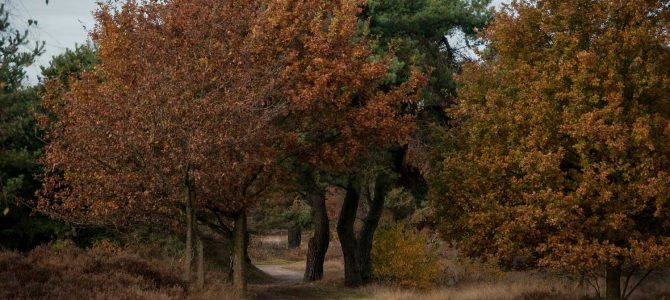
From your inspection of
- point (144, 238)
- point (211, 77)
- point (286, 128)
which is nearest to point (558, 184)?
point (286, 128)

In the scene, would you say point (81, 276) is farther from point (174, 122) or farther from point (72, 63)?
point (72, 63)

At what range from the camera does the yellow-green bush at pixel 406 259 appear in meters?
25.3

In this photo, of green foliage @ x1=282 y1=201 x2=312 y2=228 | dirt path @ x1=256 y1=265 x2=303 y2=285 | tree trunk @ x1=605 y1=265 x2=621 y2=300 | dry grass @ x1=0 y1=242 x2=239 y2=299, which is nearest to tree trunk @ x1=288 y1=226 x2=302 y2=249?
green foliage @ x1=282 y1=201 x2=312 y2=228

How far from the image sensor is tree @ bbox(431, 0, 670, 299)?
17109 mm

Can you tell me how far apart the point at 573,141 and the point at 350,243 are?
11671 millimetres

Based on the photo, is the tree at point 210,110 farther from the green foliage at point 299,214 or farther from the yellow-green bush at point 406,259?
the green foliage at point 299,214

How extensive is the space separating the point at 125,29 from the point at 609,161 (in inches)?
548

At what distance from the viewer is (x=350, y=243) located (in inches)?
1099

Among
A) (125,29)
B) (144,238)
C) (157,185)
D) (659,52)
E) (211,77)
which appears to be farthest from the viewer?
(144,238)

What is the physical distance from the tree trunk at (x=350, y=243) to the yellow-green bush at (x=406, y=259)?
1333 mm

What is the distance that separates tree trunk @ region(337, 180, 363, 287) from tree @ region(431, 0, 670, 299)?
7.45 metres

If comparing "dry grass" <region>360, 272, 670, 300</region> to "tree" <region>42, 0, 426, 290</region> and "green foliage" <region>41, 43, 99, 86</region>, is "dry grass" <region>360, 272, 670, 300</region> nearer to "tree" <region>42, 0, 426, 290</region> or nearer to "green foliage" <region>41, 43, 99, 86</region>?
"tree" <region>42, 0, 426, 290</region>

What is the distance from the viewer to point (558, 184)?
17734mm

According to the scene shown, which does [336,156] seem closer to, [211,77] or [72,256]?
[211,77]
